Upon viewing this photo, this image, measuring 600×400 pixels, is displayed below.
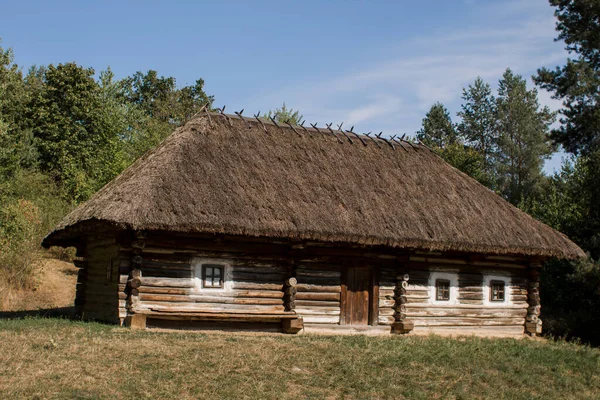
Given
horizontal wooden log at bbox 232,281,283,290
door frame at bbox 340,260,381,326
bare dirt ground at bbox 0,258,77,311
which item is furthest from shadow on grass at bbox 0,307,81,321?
door frame at bbox 340,260,381,326

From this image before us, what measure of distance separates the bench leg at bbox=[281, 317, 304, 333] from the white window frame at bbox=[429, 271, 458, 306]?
3890 millimetres

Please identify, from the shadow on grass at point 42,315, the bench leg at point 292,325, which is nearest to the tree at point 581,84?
the bench leg at point 292,325

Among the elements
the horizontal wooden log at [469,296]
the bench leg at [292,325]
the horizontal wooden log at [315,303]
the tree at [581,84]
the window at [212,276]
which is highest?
the tree at [581,84]

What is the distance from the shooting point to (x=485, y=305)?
19.3 meters

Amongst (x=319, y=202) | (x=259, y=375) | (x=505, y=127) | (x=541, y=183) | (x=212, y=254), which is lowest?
(x=259, y=375)

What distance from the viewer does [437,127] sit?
53.3 meters

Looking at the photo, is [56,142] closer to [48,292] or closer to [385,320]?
[48,292]

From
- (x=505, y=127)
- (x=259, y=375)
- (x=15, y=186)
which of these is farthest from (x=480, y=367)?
(x=505, y=127)

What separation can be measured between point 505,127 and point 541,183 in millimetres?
5347

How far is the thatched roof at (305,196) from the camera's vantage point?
50.2ft

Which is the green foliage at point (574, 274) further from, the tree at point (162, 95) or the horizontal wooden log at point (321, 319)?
the tree at point (162, 95)

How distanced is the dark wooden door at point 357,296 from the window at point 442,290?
1.98 m

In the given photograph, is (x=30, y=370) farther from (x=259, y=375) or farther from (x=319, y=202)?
(x=319, y=202)

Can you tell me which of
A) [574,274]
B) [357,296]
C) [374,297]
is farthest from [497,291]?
[357,296]
